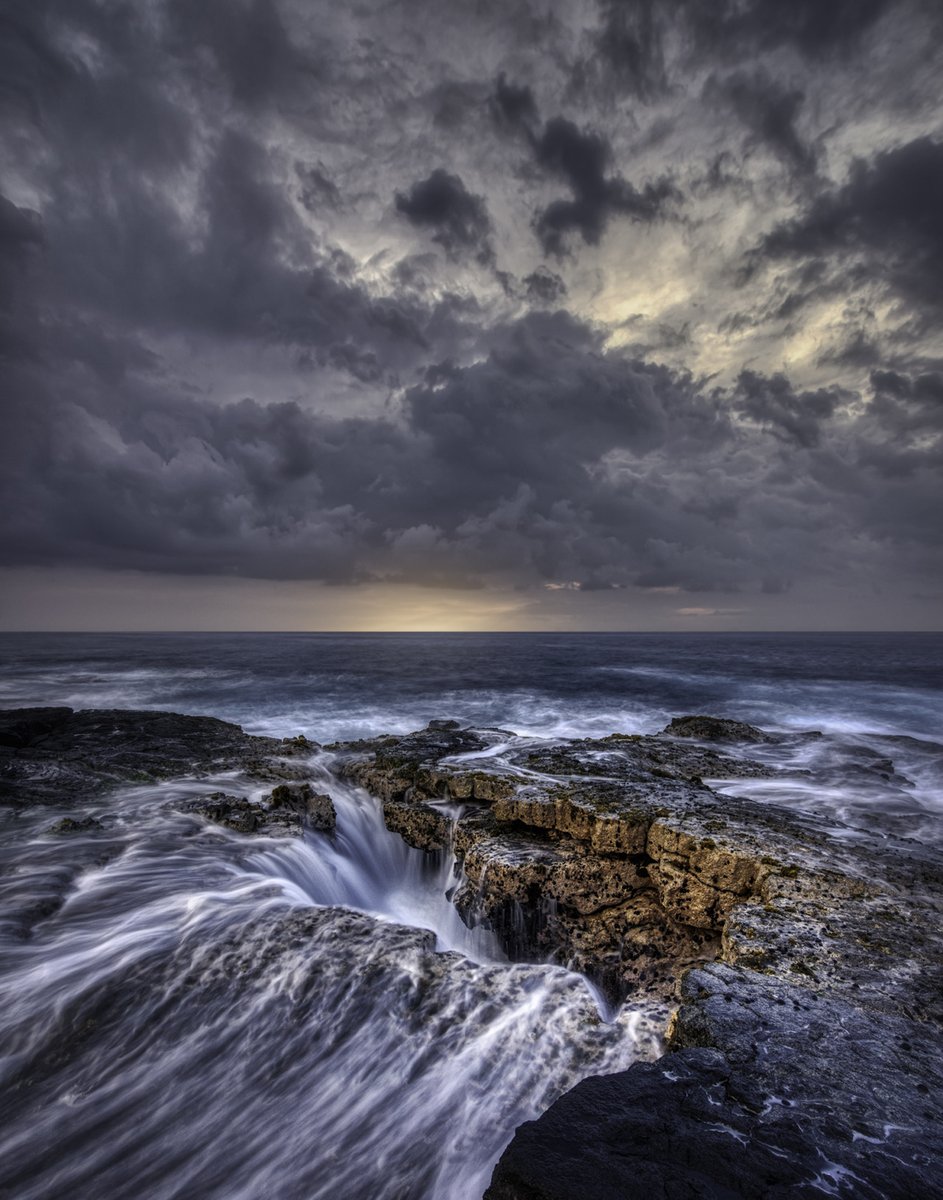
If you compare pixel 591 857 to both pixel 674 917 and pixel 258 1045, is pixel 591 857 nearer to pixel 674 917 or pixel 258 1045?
pixel 674 917

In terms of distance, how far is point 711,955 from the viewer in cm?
555

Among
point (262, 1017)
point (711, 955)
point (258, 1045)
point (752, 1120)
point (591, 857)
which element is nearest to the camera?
point (752, 1120)

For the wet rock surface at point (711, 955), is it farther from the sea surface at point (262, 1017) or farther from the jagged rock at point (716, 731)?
the jagged rock at point (716, 731)

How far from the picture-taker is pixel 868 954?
14.6 ft

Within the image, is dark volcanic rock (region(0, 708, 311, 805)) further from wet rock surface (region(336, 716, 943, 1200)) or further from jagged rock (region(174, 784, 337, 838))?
wet rock surface (region(336, 716, 943, 1200))

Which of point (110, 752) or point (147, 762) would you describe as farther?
point (110, 752)

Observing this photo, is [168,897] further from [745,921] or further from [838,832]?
[838,832]

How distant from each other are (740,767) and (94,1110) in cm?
1217

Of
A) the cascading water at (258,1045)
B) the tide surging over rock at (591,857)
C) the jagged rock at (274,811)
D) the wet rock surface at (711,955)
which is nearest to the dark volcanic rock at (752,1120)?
the wet rock surface at (711,955)

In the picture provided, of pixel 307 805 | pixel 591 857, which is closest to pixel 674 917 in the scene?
pixel 591 857

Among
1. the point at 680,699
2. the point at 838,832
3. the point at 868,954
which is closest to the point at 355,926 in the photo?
the point at 868,954

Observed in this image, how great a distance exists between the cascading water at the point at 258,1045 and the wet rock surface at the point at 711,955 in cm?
109

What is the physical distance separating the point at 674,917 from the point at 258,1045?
4550 mm

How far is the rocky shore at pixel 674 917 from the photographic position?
2533 mm
